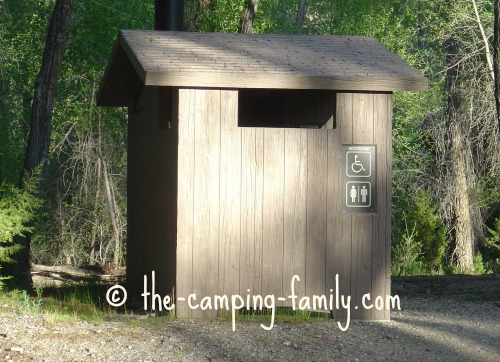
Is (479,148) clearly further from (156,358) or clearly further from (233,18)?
(156,358)

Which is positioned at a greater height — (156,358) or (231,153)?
(231,153)

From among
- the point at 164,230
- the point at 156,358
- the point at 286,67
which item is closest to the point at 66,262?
the point at 164,230

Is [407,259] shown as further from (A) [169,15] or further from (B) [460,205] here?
(A) [169,15]

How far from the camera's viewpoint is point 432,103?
75.5 ft

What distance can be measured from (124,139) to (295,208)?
14.1 m

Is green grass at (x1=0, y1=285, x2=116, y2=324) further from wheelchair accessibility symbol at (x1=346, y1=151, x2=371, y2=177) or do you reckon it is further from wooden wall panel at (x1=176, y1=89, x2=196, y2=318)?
wheelchair accessibility symbol at (x1=346, y1=151, x2=371, y2=177)

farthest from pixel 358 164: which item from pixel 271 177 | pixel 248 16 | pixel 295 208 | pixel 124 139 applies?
pixel 124 139

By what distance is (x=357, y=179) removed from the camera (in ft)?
32.2

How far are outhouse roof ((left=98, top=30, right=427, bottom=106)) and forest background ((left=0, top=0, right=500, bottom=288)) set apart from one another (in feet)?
25.4

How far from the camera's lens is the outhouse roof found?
9.23 meters

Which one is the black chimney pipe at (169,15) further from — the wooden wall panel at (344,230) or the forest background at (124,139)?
the forest background at (124,139)

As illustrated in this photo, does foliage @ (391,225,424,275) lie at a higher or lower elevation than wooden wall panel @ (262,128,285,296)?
lower

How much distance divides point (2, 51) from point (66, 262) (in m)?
7.01

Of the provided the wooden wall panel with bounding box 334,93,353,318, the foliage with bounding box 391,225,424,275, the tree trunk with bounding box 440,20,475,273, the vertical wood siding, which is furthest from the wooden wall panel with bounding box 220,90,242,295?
the tree trunk with bounding box 440,20,475,273
